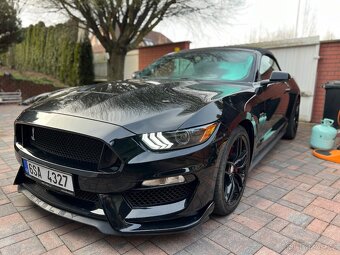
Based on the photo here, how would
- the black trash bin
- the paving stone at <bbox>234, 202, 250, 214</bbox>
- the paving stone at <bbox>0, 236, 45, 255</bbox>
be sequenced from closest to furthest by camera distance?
the paving stone at <bbox>0, 236, 45, 255</bbox> → the paving stone at <bbox>234, 202, 250, 214</bbox> → the black trash bin

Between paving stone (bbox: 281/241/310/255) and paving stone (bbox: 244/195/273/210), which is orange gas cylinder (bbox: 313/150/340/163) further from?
paving stone (bbox: 281/241/310/255)

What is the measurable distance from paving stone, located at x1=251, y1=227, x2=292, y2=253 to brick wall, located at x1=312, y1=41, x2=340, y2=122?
16.2ft

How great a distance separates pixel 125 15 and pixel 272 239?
832 cm

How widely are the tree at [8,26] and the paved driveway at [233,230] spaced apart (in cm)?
779

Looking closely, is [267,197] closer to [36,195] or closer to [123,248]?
[123,248]

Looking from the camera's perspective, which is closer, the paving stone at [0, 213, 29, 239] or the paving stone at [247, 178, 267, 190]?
the paving stone at [0, 213, 29, 239]

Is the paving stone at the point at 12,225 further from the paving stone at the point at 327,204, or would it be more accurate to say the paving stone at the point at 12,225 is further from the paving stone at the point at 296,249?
the paving stone at the point at 327,204

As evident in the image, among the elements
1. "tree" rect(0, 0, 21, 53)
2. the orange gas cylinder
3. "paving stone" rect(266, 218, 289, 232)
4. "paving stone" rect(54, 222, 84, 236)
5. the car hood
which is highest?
"tree" rect(0, 0, 21, 53)

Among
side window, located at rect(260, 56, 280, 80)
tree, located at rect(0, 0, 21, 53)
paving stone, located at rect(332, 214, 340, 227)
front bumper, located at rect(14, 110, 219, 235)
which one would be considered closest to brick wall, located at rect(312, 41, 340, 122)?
side window, located at rect(260, 56, 280, 80)

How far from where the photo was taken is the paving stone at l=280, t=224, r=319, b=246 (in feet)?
6.21

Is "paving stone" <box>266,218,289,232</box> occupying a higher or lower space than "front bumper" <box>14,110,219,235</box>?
lower

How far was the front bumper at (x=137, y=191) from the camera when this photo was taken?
158 centimetres

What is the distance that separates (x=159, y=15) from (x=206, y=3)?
5.11ft

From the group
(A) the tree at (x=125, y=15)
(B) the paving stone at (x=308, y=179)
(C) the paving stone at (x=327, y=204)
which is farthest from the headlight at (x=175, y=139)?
(A) the tree at (x=125, y=15)
